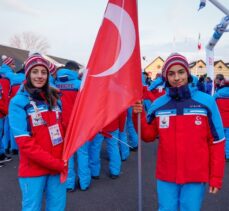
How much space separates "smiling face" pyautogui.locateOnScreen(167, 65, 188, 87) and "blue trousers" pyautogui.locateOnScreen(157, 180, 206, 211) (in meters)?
0.91

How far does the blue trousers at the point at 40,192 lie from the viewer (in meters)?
2.38

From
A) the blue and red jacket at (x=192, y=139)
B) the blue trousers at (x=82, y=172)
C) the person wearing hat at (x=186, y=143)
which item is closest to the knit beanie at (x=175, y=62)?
the person wearing hat at (x=186, y=143)

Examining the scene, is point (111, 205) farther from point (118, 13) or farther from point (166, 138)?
point (118, 13)

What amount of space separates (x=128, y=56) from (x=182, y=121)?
0.76 m

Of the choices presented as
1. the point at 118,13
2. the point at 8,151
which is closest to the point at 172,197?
the point at 118,13

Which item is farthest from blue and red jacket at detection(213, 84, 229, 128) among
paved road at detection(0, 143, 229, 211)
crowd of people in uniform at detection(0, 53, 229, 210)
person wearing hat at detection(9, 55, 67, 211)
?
person wearing hat at detection(9, 55, 67, 211)

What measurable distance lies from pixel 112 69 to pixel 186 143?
0.93 meters

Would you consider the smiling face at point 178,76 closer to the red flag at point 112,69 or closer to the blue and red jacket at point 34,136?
the red flag at point 112,69

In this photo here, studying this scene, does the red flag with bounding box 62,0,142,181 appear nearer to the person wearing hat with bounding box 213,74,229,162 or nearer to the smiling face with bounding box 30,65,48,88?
the smiling face with bounding box 30,65,48,88

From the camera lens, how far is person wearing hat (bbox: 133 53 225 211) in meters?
2.33

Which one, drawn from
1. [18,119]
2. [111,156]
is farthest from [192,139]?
[111,156]

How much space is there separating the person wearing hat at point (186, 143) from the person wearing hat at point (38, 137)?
2.75 feet

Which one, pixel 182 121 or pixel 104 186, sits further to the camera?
pixel 104 186

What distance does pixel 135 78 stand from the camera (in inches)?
96.7
